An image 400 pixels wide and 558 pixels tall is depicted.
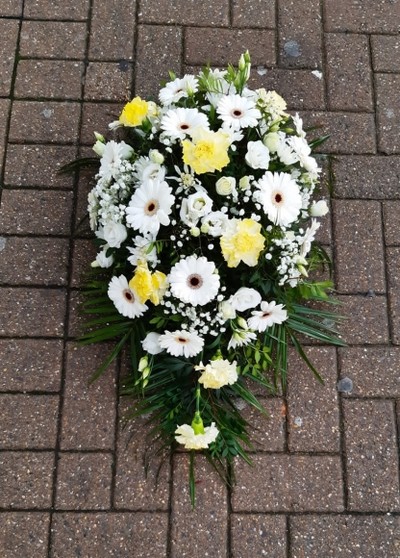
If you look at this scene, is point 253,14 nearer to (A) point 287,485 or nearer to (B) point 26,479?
(A) point 287,485

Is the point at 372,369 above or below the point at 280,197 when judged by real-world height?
below

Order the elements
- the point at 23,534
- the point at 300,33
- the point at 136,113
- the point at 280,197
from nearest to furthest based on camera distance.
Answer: the point at 280,197, the point at 136,113, the point at 23,534, the point at 300,33

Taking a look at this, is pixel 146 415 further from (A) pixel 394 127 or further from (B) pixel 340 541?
(A) pixel 394 127

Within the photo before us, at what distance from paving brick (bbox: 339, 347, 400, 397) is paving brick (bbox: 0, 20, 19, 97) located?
1.60 metres

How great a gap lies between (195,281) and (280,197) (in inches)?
13.7

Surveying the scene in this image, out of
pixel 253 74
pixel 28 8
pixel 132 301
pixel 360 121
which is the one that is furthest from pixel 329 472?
pixel 28 8

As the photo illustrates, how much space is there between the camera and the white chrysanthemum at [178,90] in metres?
2.28

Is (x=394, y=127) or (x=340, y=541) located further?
(x=394, y=127)

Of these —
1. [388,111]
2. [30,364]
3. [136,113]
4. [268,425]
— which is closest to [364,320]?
[268,425]

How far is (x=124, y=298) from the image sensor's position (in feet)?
7.29

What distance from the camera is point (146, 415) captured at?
242 cm

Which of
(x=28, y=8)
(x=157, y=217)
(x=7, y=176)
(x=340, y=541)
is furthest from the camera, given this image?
(x=28, y=8)

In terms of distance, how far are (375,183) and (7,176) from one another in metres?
1.35

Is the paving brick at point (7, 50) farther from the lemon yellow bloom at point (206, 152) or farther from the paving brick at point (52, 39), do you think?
the lemon yellow bloom at point (206, 152)
